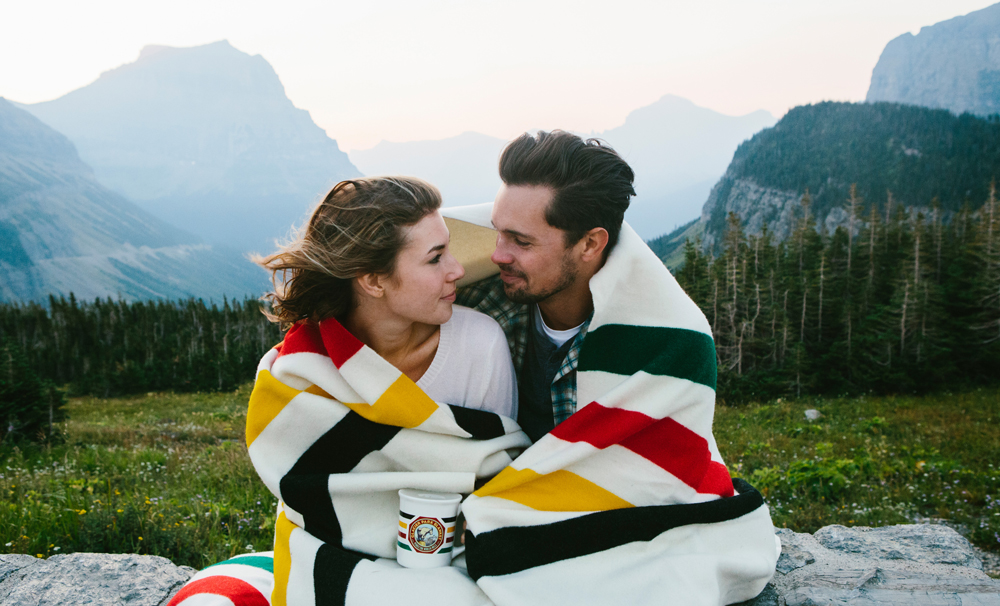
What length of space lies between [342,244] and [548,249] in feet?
3.61

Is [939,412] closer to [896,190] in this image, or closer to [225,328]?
[225,328]

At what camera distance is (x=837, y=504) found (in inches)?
262

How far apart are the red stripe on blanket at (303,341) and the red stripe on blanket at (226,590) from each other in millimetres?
987

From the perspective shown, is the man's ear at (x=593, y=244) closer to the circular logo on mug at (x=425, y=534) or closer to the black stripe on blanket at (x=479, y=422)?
the black stripe on blanket at (x=479, y=422)

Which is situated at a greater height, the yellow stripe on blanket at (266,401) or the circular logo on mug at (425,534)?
the yellow stripe on blanket at (266,401)

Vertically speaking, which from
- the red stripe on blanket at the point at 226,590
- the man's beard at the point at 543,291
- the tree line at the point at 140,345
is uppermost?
the man's beard at the point at 543,291

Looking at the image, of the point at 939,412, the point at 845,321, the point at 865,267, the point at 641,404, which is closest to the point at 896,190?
the point at 865,267

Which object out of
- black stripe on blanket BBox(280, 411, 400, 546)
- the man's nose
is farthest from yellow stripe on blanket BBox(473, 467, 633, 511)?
the man's nose

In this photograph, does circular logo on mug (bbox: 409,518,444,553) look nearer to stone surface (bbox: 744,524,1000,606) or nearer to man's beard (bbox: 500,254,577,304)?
man's beard (bbox: 500,254,577,304)

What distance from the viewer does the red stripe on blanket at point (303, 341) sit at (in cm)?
269

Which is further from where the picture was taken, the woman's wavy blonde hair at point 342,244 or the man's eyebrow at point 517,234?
the man's eyebrow at point 517,234

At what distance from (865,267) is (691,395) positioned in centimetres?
4366

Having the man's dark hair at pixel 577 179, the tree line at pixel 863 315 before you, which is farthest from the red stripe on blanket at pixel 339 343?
the tree line at pixel 863 315

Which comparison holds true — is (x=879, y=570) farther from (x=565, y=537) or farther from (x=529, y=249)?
(x=529, y=249)
